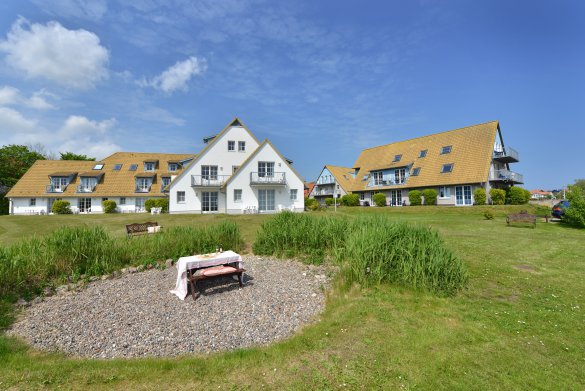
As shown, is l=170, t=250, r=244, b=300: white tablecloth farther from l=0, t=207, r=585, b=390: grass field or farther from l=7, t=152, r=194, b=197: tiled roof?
l=7, t=152, r=194, b=197: tiled roof

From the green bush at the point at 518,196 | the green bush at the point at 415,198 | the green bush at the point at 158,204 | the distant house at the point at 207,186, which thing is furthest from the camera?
the green bush at the point at 158,204

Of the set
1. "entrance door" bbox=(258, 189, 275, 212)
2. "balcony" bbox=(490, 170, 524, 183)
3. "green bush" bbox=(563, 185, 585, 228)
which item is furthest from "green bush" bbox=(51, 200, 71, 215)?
"balcony" bbox=(490, 170, 524, 183)

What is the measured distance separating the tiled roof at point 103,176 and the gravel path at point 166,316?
3184 cm

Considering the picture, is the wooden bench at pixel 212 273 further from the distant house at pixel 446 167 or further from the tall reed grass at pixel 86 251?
the distant house at pixel 446 167

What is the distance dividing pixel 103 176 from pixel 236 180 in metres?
21.4

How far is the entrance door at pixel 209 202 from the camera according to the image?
29812 mm

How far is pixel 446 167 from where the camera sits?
3294 cm

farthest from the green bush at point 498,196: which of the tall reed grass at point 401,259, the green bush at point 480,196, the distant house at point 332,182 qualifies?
the tall reed grass at point 401,259

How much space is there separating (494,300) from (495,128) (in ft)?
109

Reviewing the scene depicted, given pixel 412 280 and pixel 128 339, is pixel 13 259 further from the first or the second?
pixel 412 280

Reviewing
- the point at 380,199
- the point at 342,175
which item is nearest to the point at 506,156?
the point at 380,199

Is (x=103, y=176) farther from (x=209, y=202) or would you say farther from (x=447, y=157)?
(x=447, y=157)

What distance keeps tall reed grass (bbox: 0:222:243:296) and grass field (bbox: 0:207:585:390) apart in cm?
152

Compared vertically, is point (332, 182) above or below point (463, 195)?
above
